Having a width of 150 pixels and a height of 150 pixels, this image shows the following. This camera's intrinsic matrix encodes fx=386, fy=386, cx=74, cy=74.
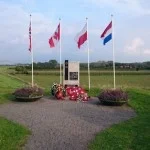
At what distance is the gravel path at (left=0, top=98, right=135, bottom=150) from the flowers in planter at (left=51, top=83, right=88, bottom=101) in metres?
0.62

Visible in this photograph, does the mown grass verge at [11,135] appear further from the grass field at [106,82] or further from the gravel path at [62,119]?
the grass field at [106,82]

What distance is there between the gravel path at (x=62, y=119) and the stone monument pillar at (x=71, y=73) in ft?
8.72

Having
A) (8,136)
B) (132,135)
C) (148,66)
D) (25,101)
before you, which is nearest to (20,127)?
(8,136)

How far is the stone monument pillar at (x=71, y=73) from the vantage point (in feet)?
81.6

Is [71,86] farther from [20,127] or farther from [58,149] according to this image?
[58,149]

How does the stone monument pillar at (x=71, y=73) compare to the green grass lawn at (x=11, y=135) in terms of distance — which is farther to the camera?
the stone monument pillar at (x=71, y=73)

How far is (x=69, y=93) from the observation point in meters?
23.1

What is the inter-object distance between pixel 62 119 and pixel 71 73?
9.11 m

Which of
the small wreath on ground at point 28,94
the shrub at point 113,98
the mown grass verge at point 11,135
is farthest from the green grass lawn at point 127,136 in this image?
the small wreath on ground at point 28,94

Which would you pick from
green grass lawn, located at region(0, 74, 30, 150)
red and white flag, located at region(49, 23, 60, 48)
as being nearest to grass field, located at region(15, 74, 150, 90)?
red and white flag, located at region(49, 23, 60, 48)

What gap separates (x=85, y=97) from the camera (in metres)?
22.3

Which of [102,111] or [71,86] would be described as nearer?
[102,111]

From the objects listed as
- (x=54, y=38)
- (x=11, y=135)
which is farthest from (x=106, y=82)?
(x=11, y=135)

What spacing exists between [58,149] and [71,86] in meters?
13.7
